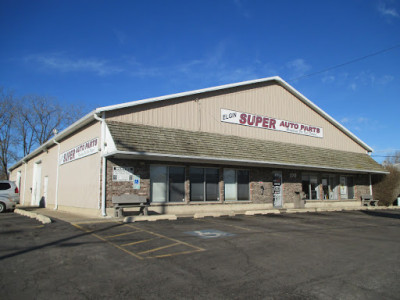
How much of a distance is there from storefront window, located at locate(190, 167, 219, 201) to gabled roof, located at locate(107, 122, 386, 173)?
Answer: 1.01 metres

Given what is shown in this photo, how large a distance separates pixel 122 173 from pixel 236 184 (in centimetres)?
697

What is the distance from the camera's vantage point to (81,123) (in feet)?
53.5

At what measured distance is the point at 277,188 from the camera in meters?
20.7

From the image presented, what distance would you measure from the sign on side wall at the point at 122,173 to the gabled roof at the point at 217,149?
109 centimetres

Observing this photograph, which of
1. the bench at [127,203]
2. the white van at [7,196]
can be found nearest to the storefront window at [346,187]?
the bench at [127,203]

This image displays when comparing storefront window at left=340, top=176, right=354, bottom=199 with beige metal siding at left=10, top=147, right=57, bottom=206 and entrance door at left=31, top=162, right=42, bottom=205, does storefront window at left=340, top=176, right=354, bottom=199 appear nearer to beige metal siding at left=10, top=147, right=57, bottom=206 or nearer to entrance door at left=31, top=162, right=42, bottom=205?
beige metal siding at left=10, top=147, right=57, bottom=206

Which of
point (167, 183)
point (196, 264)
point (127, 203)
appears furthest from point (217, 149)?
point (196, 264)

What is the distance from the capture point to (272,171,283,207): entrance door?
20.5m

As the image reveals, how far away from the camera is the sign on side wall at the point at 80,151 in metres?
15.1

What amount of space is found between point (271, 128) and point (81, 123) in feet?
38.8

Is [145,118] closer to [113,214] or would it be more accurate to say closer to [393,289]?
[113,214]

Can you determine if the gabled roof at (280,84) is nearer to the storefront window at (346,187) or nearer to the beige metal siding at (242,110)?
the beige metal siding at (242,110)

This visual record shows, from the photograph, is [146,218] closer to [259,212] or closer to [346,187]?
[259,212]

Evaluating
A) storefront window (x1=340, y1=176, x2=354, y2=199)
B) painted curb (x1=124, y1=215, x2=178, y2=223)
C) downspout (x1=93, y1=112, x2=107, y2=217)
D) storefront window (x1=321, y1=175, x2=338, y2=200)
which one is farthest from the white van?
storefront window (x1=340, y1=176, x2=354, y2=199)
